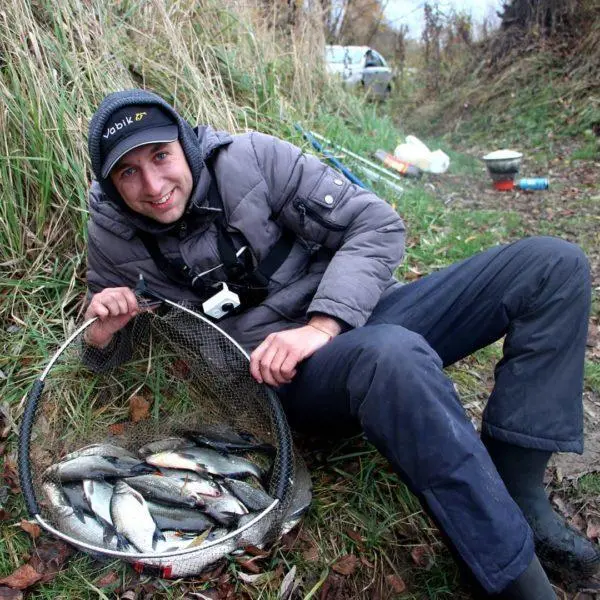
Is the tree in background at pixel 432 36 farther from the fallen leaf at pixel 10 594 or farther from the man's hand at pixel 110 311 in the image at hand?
the fallen leaf at pixel 10 594

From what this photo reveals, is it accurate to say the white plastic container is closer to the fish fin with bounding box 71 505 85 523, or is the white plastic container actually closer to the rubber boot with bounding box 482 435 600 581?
the rubber boot with bounding box 482 435 600 581

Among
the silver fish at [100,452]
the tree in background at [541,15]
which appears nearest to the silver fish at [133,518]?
the silver fish at [100,452]

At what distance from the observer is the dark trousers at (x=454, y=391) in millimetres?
1716

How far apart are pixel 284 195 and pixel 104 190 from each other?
662 millimetres

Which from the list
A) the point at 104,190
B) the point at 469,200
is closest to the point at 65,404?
the point at 104,190

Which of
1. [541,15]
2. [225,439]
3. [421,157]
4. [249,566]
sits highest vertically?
[541,15]

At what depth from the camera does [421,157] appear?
7.18 meters

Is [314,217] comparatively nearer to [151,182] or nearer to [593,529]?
[151,182]

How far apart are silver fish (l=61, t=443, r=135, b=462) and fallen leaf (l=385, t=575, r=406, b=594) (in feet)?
3.54

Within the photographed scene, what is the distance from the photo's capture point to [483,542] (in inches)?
66.9

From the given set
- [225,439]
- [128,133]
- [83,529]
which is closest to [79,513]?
[83,529]

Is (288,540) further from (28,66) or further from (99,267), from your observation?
(28,66)

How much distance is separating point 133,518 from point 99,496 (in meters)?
0.16

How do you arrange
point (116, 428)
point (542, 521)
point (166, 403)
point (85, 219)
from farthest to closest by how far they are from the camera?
1. point (85, 219)
2. point (166, 403)
3. point (116, 428)
4. point (542, 521)
